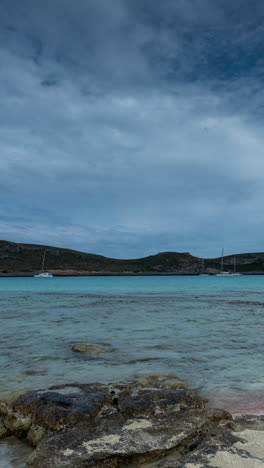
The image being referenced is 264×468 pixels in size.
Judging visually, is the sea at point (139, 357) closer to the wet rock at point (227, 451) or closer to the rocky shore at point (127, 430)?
the rocky shore at point (127, 430)

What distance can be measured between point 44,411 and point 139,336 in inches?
330

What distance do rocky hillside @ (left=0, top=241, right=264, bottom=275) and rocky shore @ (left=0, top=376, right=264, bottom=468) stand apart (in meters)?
116

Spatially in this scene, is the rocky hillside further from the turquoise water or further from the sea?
the sea

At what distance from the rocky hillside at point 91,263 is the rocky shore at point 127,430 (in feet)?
381

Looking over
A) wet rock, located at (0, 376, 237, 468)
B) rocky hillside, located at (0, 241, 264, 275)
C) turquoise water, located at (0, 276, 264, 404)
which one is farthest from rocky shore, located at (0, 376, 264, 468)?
rocky hillside, located at (0, 241, 264, 275)

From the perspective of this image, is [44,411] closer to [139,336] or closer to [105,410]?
[105,410]

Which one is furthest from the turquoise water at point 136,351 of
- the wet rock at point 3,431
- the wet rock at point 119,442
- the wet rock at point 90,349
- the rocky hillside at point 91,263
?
the rocky hillside at point 91,263

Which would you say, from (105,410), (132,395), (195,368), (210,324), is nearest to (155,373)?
(195,368)

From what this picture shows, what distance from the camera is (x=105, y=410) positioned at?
569cm

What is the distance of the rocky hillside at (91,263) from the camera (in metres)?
138

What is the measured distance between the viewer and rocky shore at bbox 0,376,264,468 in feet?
13.4

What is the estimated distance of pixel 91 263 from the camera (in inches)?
6280

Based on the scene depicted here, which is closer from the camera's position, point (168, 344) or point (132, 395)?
point (132, 395)

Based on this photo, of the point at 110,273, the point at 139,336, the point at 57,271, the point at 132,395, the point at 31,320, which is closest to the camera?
the point at 132,395
